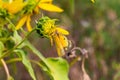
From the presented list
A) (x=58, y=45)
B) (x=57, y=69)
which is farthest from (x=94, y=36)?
(x=58, y=45)

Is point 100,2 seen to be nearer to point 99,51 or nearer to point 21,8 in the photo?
point 99,51

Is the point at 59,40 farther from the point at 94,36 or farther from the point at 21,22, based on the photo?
the point at 94,36

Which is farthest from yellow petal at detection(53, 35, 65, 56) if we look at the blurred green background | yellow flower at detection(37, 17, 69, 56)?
the blurred green background

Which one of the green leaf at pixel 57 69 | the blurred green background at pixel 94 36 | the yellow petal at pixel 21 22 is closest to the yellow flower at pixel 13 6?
the yellow petal at pixel 21 22

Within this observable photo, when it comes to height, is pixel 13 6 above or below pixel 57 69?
above

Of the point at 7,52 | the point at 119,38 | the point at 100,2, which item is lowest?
the point at 119,38

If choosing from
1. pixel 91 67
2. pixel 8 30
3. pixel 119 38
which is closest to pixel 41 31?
pixel 8 30

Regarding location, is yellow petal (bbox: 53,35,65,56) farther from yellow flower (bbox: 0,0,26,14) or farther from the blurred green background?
the blurred green background

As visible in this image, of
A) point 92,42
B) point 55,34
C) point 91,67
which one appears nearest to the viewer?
point 55,34
